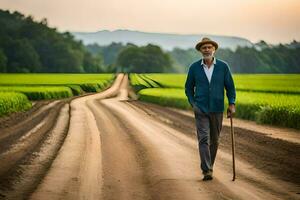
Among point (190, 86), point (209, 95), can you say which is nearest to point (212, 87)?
point (209, 95)

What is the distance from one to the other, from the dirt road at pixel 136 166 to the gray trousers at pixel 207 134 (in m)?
0.33

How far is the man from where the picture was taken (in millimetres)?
7758

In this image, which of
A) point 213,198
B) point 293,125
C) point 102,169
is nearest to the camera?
point 213,198

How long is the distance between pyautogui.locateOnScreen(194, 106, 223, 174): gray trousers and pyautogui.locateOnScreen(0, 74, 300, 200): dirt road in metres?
0.33

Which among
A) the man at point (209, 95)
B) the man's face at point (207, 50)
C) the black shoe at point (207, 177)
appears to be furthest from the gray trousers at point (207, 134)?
the man's face at point (207, 50)

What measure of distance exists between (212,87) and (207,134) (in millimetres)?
783

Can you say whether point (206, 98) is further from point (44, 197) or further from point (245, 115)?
point (245, 115)

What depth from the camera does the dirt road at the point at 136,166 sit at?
263 inches

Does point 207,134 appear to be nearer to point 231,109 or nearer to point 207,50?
point 231,109

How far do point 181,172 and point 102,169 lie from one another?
1393 mm

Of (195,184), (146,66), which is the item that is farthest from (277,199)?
(146,66)

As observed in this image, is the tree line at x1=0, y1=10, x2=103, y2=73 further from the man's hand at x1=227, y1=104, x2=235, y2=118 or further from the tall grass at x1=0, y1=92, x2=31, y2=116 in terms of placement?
the man's hand at x1=227, y1=104, x2=235, y2=118

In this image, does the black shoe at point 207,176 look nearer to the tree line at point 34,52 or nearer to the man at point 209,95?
the man at point 209,95

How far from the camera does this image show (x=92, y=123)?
17047 mm
